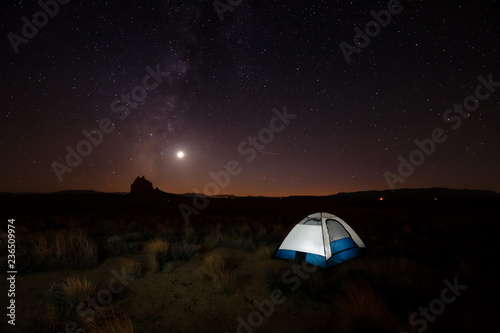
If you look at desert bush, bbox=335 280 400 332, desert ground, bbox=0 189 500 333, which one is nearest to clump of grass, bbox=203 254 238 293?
desert ground, bbox=0 189 500 333

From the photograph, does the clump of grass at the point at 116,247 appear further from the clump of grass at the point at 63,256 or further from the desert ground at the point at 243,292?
the clump of grass at the point at 63,256

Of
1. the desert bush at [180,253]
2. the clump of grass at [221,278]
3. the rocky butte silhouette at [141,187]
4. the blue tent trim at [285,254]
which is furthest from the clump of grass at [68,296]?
the rocky butte silhouette at [141,187]

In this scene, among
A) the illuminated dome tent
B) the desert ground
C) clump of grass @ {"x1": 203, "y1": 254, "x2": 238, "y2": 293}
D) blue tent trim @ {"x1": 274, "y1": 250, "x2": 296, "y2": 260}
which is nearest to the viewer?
the desert ground

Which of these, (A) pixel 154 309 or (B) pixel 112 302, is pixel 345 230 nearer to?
(A) pixel 154 309

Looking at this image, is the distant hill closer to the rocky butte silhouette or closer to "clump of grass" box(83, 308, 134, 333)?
the rocky butte silhouette

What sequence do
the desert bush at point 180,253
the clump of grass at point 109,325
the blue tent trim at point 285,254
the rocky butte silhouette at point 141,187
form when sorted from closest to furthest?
1. the clump of grass at point 109,325
2. the blue tent trim at point 285,254
3. the desert bush at point 180,253
4. the rocky butte silhouette at point 141,187

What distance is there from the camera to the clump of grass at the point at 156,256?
6.91 metres

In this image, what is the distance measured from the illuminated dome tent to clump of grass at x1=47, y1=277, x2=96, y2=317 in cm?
531

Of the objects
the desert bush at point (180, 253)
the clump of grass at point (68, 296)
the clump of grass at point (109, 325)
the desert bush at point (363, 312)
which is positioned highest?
the desert bush at point (180, 253)

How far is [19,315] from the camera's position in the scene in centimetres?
441

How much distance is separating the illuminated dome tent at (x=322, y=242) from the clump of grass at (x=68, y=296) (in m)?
5.31

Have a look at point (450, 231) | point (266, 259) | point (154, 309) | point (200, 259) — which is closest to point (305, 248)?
point (266, 259)

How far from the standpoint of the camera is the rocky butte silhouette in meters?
67.8

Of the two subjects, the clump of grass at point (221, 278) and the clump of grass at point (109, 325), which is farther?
the clump of grass at point (221, 278)
